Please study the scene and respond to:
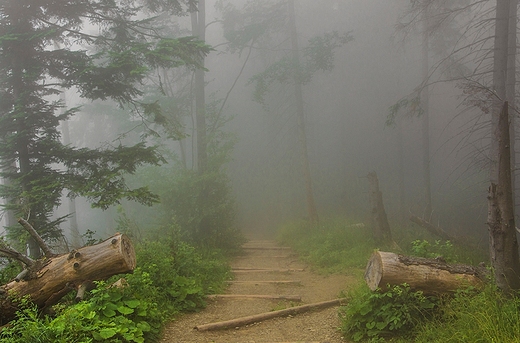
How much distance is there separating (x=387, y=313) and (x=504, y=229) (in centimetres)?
178

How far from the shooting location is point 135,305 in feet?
16.4

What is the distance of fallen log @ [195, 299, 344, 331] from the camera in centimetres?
566

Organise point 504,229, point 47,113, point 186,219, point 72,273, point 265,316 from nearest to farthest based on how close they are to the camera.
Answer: point 504,229, point 72,273, point 265,316, point 47,113, point 186,219

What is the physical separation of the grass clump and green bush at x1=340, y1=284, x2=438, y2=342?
4145 mm

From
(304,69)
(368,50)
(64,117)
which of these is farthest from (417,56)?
(64,117)

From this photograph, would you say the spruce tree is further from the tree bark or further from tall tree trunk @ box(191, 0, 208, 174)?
the tree bark

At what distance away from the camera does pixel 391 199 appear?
21500mm

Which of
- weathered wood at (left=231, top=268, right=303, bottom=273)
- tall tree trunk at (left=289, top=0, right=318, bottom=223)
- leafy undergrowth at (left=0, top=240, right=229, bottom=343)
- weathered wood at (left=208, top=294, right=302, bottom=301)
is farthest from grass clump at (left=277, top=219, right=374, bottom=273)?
leafy undergrowth at (left=0, top=240, right=229, bottom=343)

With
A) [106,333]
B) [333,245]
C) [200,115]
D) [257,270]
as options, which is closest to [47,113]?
[106,333]

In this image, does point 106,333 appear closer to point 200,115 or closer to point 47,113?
point 47,113

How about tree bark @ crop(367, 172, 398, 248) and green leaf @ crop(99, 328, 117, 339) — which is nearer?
green leaf @ crop(99, 328, 117, 339)

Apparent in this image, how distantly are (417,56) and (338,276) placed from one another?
2284 centimetres

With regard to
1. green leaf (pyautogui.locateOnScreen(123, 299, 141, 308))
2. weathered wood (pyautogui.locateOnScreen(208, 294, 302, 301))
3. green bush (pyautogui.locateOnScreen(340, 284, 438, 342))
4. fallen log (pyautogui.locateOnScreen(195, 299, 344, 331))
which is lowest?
weathered wood (pyautogui.locateOnScreen(208, 294, 302, 301))

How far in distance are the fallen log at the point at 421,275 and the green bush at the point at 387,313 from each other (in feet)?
0.35
